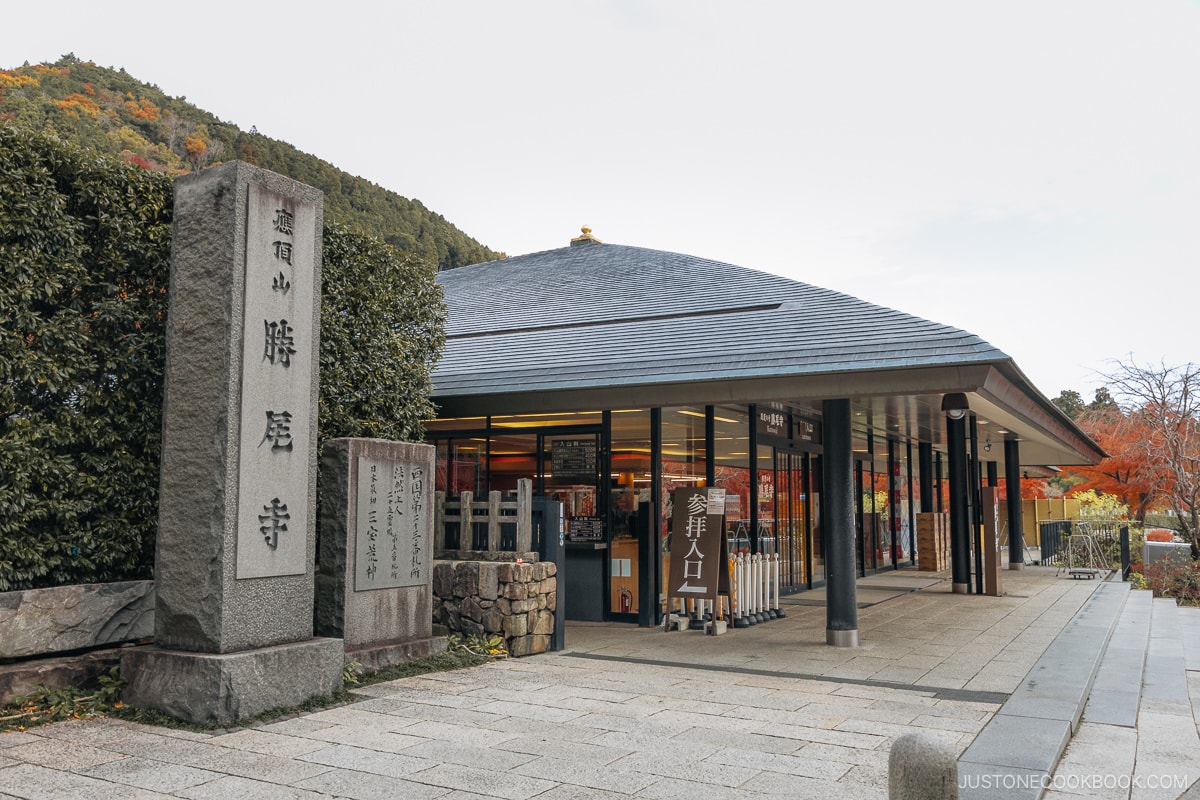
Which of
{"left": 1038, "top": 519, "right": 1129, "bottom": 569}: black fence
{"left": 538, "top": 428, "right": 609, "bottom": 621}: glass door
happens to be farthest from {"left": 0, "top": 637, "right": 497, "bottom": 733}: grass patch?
{"left": 1038, "top": 519, "right": 1129, "bottom": 569}: black fence

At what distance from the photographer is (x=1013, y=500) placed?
2066 centimetres

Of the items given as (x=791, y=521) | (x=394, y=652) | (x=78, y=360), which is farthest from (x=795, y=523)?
(x=78, y=360)

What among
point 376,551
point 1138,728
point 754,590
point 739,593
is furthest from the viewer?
point 754,590

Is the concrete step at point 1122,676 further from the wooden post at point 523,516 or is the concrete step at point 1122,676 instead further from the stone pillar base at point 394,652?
the stone pillar base at point 394,652

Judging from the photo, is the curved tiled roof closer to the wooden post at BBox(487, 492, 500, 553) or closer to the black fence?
the wooden post at BBox(487, 492, 500, 553)

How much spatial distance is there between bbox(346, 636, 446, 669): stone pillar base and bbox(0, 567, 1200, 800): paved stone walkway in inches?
17.3

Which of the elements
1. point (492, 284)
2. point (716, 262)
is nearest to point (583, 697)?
point (716, 262)

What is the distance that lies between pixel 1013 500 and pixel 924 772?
19121mm

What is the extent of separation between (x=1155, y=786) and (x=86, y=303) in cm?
745

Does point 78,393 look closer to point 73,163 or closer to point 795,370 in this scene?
point 73,163

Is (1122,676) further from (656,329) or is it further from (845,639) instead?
(656,329)

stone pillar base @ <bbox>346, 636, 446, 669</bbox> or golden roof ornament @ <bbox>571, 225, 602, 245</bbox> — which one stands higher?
golden roof ornament @ <bbox>571, 225, 602, 245</bbox>

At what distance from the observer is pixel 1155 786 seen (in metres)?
4.75

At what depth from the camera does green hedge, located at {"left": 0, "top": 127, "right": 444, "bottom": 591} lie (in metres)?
6.15
